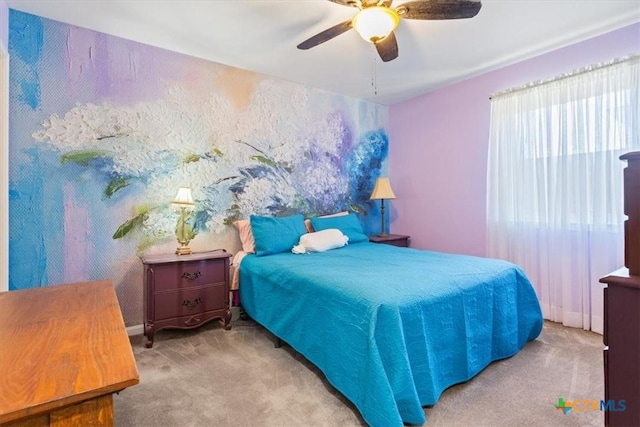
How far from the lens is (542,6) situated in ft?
7.29

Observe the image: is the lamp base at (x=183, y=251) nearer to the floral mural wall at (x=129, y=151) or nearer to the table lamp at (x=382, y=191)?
the floral mural wall at (x=129, y=151)

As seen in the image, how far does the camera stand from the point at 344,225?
11.7ft

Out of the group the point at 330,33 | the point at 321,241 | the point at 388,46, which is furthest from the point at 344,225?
the point at 330,33

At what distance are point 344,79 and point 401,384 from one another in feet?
10.2

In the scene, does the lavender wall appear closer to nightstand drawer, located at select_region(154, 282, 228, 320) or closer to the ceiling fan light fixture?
the ceiling fan light fixture

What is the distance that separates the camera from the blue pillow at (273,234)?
295 cm

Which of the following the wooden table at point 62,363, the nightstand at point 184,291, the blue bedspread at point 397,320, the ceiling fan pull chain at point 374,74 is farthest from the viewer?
the ceiling fan pull chain at point 374,74

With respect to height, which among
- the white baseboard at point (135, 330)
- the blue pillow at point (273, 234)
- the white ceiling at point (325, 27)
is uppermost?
the white ceiling at point (325, 27)

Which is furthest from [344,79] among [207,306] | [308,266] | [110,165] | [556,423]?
[556,423]

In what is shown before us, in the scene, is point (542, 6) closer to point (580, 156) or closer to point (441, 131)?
point (580, 156)

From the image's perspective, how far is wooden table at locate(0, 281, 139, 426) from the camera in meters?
0.64

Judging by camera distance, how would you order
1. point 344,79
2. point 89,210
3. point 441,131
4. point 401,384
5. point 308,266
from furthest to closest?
point 441,131 → point 344,79 → point 89,210 → point 308,266 → point 401,384

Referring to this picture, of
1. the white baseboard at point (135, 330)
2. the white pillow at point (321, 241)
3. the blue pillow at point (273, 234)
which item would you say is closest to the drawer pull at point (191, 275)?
the blue pillow at point (273, 234)

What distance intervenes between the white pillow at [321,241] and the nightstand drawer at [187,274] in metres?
0.73
